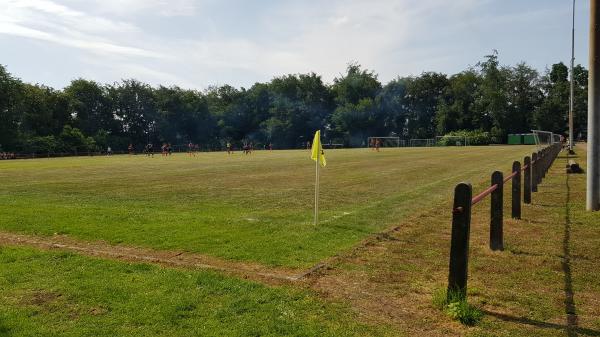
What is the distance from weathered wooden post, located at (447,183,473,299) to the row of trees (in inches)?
3340

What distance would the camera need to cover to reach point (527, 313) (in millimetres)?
5086

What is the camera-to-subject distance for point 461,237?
17.0 feet

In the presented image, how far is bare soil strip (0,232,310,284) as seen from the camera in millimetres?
6426

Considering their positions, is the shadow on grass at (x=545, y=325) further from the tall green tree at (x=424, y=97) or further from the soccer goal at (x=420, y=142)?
the tall green tree at (x=424, y=97)

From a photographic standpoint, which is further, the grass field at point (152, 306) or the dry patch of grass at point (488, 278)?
the dry patch of grass at point (488, 278)

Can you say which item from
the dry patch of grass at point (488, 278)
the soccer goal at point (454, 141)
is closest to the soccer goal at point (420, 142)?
the soccer goal at point (454, 141)

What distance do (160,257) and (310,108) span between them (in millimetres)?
112433

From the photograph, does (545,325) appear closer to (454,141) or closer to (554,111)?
(454,141)

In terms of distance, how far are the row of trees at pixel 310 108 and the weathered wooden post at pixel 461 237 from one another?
278ft

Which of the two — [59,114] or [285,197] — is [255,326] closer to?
[285,197]

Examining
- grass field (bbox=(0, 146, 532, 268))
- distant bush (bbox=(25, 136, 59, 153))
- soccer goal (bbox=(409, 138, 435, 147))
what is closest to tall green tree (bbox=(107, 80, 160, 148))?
distant bush (bbox=(25, 136, 59, 153))

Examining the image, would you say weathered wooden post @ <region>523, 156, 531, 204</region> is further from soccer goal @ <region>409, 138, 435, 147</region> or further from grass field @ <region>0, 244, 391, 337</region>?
soccer goal @ <region>409, 138, 435, 147</region>

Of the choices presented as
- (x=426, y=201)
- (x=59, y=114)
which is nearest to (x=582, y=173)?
(x=426, y=201)

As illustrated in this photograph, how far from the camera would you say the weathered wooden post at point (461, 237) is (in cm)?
519
